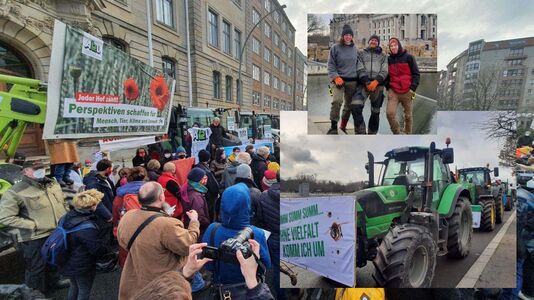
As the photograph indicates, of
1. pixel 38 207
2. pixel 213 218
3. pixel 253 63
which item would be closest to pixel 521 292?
pixel 213 218

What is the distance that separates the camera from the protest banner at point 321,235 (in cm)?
190

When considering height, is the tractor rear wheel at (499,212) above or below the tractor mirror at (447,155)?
below

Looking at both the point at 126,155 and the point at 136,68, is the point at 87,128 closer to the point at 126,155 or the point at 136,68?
the point at 136,68

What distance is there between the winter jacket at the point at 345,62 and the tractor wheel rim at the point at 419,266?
4.75 ft

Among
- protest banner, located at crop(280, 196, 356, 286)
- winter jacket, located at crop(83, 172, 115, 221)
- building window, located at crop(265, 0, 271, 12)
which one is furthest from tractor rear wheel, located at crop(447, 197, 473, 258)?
winter jacket, located at crop(83, 172, 115, 221)

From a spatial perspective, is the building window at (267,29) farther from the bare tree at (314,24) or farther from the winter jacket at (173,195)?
the winter jacket at (173,195)

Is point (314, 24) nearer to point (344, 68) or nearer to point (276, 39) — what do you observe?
point (344, 68)

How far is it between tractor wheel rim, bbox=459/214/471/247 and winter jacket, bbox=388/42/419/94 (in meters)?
1.32

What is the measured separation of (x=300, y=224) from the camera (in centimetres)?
199

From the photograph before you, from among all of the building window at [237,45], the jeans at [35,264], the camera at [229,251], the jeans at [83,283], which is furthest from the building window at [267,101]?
the jeans at [35,264]

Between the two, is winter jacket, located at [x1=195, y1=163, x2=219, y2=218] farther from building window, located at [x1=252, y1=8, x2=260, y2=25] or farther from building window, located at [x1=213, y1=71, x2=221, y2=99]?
building window, located at [x1=252, y1=8, x2=260, y2=25]

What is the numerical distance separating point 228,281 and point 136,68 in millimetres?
2125

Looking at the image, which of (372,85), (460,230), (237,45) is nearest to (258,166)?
(237,45)

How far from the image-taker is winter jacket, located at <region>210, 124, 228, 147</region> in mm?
3307
